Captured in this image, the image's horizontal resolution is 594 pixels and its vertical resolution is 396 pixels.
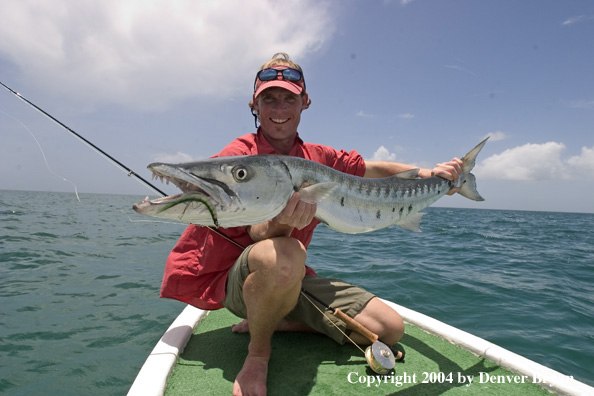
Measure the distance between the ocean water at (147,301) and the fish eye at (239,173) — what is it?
2613 millimetres

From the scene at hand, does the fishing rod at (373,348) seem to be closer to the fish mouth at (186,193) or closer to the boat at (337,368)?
the boat at (337,368)

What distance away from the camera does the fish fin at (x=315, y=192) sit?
229 cm

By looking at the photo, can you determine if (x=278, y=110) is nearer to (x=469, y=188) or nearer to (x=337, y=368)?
(x=337, y=368)

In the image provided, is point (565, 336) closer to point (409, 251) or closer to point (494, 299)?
point (494, 299)

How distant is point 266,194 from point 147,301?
4.76 m

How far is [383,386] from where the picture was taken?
2.51 m

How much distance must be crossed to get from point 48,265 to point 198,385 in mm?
7769

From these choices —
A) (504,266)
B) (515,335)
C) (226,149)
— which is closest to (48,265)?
(226,149)

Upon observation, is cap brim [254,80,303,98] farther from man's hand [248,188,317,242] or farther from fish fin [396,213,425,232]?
fish fin [396,213,425,232]

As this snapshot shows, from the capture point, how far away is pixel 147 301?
228 inches

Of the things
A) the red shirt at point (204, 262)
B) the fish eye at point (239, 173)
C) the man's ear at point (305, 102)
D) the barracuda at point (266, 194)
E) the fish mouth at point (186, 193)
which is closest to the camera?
the fish mouth at point (186, 193)

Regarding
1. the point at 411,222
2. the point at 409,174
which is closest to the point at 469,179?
A: the point at 409,174

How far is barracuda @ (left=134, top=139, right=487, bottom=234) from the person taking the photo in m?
1.80

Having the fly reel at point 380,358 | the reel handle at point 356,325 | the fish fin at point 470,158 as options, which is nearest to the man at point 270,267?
the reel handle at point 356,325
